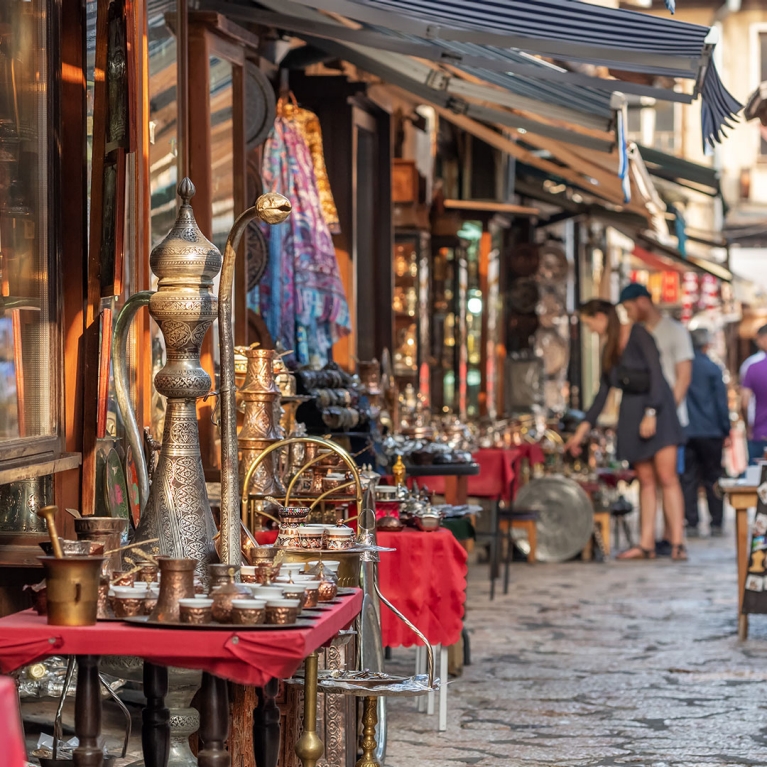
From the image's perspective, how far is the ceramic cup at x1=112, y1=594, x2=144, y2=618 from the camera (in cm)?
380

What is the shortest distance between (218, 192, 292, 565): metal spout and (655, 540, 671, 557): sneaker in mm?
8844

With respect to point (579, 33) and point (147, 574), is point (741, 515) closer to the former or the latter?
point (579, 33)

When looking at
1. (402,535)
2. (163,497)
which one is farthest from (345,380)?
(163,497)

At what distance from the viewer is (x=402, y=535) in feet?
19.5

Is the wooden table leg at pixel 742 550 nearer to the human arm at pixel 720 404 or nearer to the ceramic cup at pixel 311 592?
the ceramic cup at pixel 311 592

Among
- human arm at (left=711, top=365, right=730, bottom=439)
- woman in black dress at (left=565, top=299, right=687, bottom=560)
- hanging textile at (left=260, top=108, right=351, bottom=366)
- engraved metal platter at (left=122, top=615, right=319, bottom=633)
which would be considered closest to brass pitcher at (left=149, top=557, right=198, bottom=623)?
engraved metal platter at (left=122, top=615, right=319, bottom=633)

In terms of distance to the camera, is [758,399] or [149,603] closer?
[149,603]

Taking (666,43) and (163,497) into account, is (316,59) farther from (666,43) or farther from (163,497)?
(163,497)

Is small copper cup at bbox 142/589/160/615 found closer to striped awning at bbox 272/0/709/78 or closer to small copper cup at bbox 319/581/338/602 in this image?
small copper cup at bbox 319/581/338/602

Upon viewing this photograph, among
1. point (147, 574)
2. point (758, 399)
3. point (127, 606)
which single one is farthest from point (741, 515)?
point (127, 606)

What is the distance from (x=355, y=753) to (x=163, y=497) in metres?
1.28

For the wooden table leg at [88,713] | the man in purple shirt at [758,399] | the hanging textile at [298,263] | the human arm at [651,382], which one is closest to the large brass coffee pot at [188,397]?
the wooden table leg at [88,713]

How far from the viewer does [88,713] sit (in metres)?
3.81

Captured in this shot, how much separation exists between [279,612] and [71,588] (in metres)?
0.51
